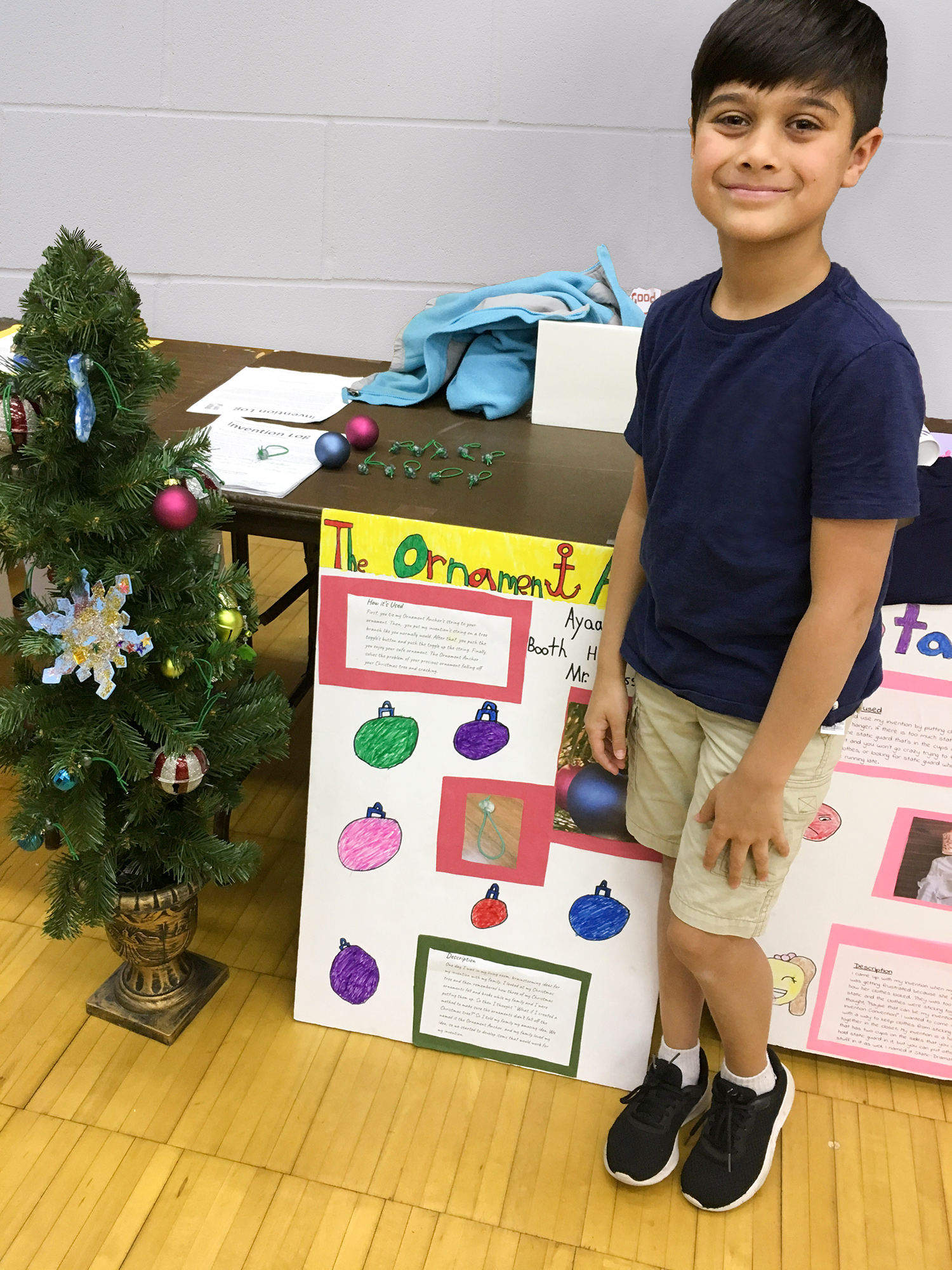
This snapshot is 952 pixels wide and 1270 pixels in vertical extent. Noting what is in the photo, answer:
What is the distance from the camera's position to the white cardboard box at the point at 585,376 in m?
1.51

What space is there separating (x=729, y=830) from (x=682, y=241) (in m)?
1.27

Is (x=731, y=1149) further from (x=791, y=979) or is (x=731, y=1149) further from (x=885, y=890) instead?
(x=885, y=890)

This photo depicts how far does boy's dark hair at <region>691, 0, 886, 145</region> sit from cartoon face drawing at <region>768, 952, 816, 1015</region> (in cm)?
103

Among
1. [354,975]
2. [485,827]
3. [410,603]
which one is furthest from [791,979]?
[410,603]

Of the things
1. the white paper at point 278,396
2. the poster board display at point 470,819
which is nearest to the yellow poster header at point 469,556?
the poster board display at point 470,819

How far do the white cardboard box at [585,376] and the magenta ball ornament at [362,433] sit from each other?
0.26 m

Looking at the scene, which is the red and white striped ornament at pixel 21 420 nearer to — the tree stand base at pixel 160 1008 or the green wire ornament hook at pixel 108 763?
the green wire ornament hook at pixel 108 763

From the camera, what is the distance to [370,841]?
146 centimetres

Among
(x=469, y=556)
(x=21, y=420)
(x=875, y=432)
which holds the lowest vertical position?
(x=469, y=556)

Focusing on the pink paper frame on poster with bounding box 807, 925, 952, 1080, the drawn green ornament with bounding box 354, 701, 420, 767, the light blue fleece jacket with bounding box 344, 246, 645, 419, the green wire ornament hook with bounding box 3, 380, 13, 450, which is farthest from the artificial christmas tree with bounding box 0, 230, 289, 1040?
the pink paper frame on poster with bounding box 807, 925, 952, 1080

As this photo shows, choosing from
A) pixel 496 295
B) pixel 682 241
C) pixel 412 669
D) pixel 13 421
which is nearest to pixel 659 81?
pixel 682 241

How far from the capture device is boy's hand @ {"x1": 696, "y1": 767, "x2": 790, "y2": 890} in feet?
3.53

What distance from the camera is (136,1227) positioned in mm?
1261

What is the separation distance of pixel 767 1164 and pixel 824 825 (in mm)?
418
